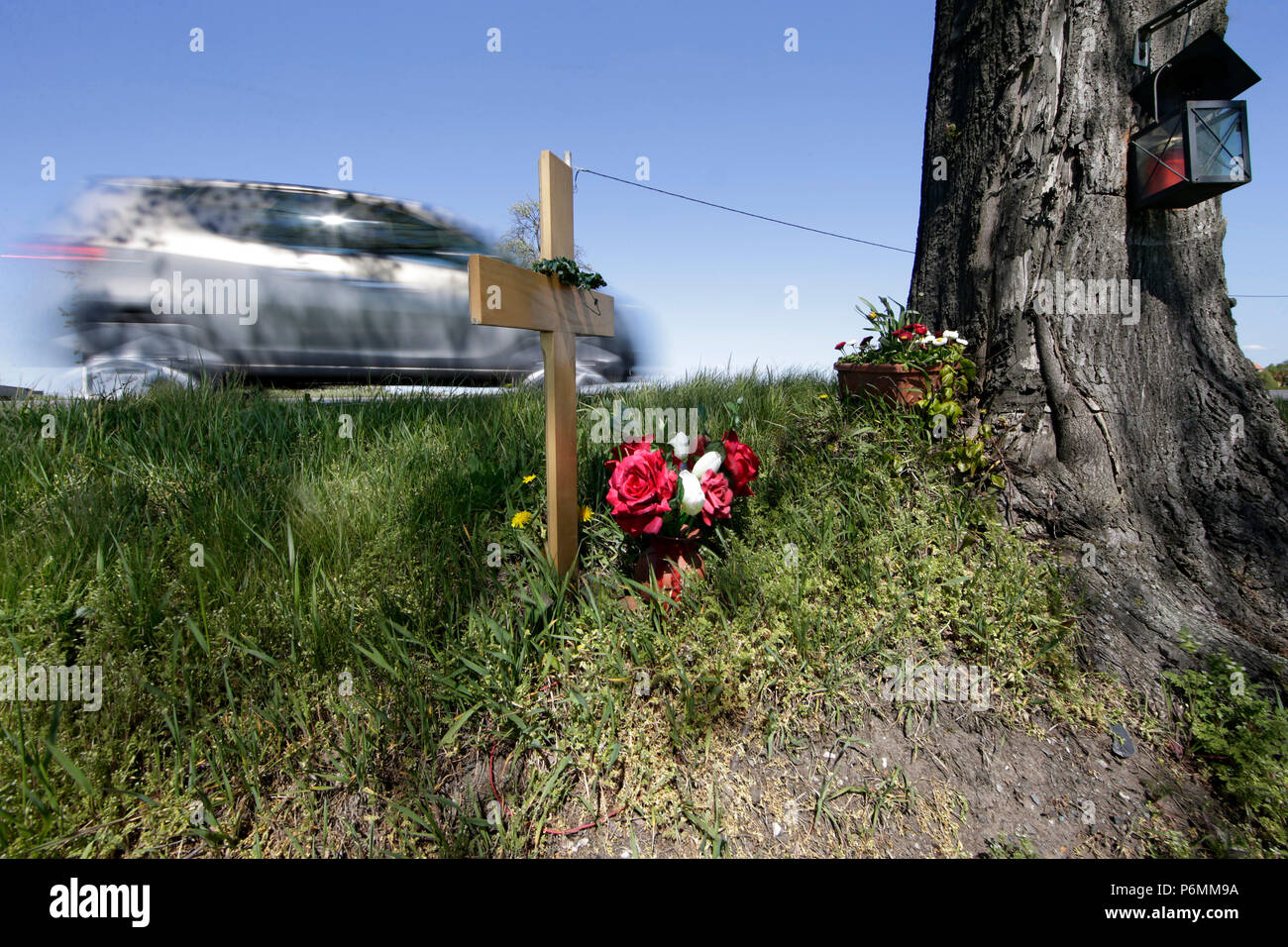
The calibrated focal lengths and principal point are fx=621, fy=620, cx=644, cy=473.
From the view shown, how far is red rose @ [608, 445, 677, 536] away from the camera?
2104 mm

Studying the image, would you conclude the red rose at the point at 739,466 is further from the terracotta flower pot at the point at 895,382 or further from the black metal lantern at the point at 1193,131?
the black metal lantern at the point at 1193,131

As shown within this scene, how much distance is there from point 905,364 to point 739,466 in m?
1.01

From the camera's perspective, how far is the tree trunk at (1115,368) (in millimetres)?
2148

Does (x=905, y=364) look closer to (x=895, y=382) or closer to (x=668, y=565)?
(x=895, y=382)

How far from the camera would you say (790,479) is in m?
2.72

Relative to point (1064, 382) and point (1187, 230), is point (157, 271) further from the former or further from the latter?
point (1187, 230)

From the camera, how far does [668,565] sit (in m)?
2.21

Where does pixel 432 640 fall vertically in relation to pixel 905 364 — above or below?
below

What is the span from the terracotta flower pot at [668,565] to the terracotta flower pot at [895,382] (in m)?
1.23

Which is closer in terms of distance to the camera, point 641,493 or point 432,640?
point 432,640

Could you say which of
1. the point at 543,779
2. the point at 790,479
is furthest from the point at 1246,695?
the point at 543,779

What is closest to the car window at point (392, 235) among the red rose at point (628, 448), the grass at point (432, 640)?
the grass at point (432, 640)

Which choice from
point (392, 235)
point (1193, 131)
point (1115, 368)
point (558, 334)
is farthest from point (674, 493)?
point (392, 235)

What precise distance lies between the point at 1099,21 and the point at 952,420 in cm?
164
